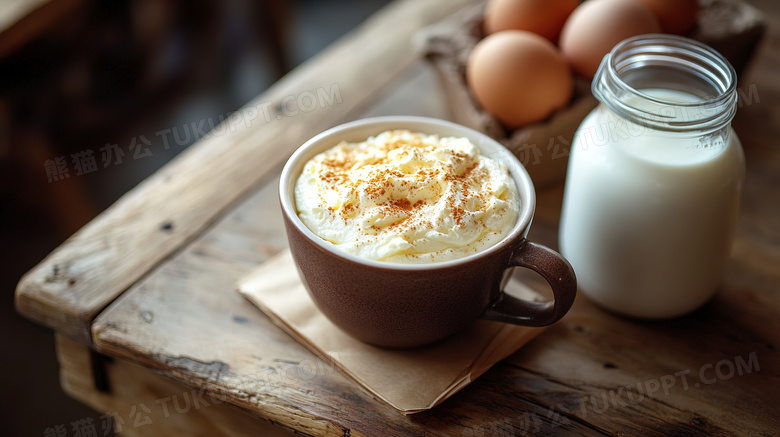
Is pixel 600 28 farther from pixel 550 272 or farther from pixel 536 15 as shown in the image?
pixel 550 272

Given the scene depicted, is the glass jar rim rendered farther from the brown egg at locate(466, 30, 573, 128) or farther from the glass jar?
the brown egg at locate(466, 30, 573, 128)

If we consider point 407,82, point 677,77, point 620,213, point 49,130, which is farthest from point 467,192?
Result: point 49,130

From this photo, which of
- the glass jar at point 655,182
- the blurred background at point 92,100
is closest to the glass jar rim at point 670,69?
the glass jar at point 655,182

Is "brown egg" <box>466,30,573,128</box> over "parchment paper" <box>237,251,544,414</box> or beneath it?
over

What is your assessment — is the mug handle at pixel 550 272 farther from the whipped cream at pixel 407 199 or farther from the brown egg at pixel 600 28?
the brown egg at pixel 600 28

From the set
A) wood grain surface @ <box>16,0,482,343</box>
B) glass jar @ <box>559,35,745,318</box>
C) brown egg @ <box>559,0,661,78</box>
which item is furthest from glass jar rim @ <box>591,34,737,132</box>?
wood grain surface @ <box>16,0,482,343</box>

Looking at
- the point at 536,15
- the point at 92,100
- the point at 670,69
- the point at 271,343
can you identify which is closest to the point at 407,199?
the point at 271,343
